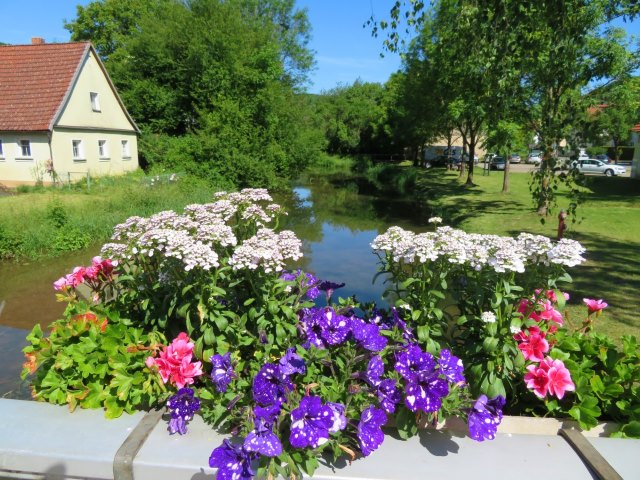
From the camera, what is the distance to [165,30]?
96.5 ft

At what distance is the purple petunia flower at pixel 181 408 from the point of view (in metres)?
2.06

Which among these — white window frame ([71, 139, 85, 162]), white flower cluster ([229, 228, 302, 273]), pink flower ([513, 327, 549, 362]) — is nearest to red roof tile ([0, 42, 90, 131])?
white window frame ([71, 139, 85, 162])

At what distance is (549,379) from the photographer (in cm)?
223

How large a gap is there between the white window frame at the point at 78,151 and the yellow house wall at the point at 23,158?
170 cm

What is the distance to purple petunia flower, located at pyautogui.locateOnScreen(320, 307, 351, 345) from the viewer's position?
2309 millimetres

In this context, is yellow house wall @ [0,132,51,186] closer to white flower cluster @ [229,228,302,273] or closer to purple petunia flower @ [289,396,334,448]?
white flower cluster @ [229,228,302,273]

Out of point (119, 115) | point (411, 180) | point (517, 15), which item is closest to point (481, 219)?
point (517, 15)

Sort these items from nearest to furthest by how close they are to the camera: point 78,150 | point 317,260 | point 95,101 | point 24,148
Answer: point 317,260 < point 24,148 < point 78,150 < point 95,101

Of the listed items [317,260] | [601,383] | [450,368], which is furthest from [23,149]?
[601,383]

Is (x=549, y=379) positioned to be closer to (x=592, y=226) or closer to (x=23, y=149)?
(x=592, y=226)

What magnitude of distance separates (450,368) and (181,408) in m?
1.24

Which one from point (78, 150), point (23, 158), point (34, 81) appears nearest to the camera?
point (23, 158)

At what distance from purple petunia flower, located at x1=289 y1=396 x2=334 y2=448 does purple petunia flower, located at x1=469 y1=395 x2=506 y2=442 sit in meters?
0.64

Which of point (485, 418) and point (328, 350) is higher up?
point (328, 350)
